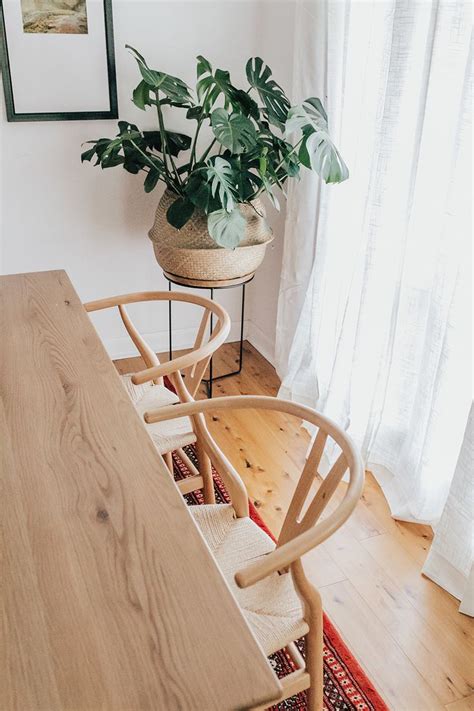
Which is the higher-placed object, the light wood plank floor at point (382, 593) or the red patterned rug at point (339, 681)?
the red patterned rug at point (339, 681)

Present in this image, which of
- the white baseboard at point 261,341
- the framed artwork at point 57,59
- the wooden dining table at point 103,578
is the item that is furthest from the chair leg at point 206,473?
the framed artwork at point 57,59

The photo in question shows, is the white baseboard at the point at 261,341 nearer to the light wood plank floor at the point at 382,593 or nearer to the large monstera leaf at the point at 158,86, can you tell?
the light wood plank floor at the point at 382,593

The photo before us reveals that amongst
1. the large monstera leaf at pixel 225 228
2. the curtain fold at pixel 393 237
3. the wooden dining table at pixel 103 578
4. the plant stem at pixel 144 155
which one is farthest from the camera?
the plant stem at pixel 144 155

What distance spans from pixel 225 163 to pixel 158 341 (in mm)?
1224

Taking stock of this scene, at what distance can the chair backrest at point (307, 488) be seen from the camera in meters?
1.03

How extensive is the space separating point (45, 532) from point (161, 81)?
6.03ft

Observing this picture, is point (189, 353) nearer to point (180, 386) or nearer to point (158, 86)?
point (180, 386)

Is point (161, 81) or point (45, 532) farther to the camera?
point (161, 81)

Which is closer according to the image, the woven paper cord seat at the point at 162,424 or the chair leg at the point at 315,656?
the chair leg at the point at 315,656

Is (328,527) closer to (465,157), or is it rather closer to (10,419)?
(10,419)

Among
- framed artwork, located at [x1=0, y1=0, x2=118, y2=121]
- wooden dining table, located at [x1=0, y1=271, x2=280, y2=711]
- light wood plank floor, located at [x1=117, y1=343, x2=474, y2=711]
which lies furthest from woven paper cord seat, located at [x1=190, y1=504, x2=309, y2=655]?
framed artwork, located at [x1=0, y1=0, x2=118, y2=121]

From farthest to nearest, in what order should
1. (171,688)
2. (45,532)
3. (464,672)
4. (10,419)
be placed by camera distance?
(464,672) < (10,419) < (45,532) < (171,688)

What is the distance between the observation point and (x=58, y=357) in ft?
Result: 4.79

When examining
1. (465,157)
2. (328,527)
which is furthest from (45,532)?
(465,157)
